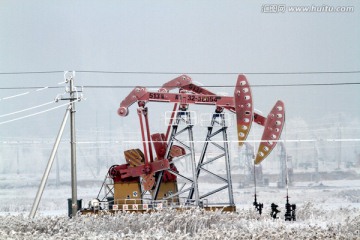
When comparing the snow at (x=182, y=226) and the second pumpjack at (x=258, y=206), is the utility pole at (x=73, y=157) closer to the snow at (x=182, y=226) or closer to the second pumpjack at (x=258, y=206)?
the snow at (x=182, y=226)

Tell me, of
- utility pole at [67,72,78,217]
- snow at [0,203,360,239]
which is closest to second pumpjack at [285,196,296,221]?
snow at [0,203,360,239]

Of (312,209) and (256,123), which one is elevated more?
(256,123)

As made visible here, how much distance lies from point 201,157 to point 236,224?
6.62 ft

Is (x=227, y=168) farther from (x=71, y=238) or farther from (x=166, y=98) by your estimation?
(x=71, y=238)

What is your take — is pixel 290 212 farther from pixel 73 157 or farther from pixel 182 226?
pixel 73 157

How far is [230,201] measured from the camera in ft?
45.0

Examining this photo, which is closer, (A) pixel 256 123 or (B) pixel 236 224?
(B) pixel 236 224

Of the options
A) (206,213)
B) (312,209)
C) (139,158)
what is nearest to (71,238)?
(206,213)

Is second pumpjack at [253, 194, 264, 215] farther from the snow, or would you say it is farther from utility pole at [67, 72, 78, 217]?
utility pole at [67, 72, 78, 217]

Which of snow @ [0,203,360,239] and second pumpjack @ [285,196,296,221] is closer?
snow @ [0,203,360,239]

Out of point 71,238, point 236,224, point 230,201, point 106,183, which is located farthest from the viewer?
point 106,183

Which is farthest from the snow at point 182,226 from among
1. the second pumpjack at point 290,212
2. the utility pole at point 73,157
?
the utility pole at point 73,157

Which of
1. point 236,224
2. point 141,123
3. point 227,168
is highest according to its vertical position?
point 141,123

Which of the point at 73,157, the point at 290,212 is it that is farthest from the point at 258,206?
the point at 73,157
